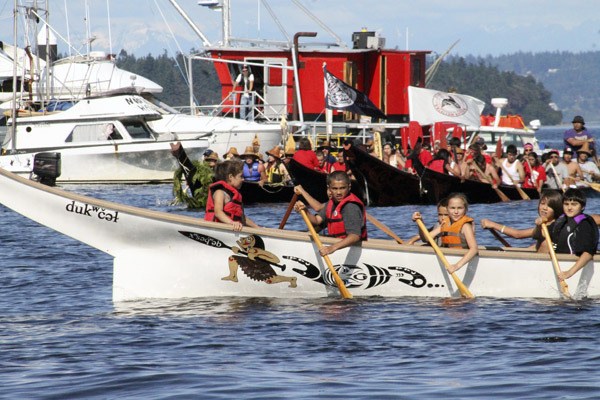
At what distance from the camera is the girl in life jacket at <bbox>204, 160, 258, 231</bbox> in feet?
39.7

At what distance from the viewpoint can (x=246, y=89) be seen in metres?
37.2

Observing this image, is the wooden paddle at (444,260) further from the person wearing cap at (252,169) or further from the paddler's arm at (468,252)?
the person wearing cap at (252,169)

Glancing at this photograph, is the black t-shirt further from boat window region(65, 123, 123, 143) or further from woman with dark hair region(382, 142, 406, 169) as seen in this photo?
boat window region(65, 123, 123, 143)

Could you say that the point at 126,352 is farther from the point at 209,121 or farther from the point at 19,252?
the point at 209,121

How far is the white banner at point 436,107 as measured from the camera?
33.8 meters

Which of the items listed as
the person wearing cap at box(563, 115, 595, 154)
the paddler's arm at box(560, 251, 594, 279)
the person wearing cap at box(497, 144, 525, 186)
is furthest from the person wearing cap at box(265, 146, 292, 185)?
the paddler's arm at box(560, 251, 594, 279)

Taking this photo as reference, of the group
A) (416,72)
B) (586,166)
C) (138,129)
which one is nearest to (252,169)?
(586,166)

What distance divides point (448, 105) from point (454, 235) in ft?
71.8

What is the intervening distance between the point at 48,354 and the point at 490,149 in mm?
32657

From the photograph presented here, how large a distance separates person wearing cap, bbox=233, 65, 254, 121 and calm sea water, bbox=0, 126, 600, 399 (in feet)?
74.9

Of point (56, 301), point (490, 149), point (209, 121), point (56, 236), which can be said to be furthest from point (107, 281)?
point (490, 149)

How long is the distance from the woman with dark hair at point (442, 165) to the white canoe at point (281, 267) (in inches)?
506

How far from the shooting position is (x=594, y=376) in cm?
895

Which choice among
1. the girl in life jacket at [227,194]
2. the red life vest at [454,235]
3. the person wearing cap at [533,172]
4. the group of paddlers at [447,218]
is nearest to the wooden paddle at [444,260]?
the group of paddlers at [447,218]
